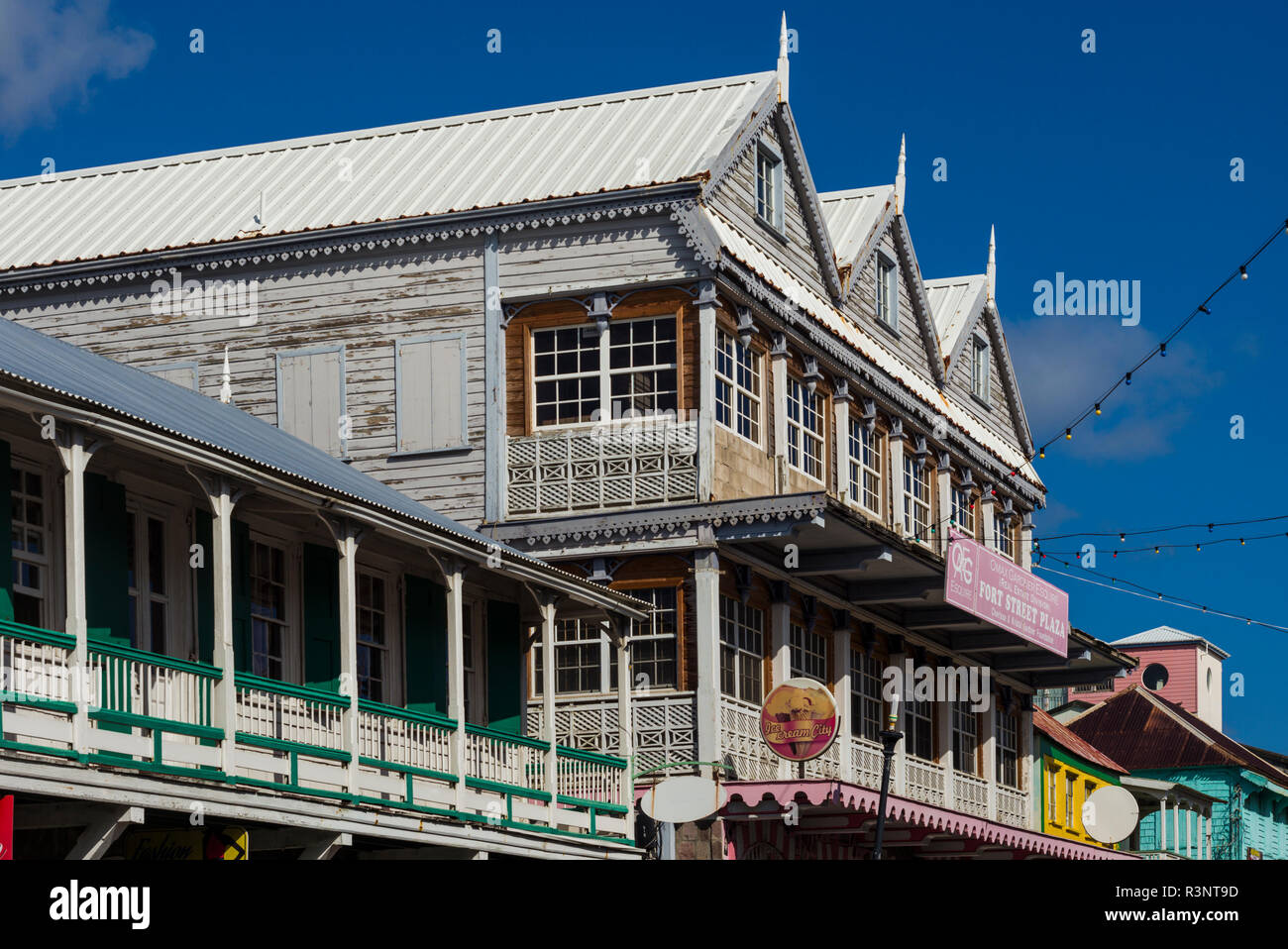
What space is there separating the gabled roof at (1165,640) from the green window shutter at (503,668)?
57289mm

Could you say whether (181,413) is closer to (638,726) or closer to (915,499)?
(638,726)

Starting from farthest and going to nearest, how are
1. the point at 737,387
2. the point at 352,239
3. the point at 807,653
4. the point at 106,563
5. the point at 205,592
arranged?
the point at 807,653 < the point at 352,239 < the point at 737,387 < the point at 205,592 < the point at 106,563

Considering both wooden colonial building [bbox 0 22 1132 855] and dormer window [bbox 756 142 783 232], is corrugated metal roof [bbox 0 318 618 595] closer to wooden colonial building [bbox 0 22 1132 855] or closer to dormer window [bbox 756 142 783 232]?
wooden colonial building [bbox 0 22 1132 855]

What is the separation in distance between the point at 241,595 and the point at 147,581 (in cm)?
143

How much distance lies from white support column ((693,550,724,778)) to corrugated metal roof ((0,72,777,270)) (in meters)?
5.35

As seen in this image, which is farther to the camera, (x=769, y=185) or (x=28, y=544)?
(x=769, y=185)

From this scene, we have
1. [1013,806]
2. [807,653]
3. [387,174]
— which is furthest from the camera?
[1013,806]

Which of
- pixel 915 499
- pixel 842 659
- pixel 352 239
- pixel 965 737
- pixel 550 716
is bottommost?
pixel 550 716

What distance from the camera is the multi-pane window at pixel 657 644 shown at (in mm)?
27438

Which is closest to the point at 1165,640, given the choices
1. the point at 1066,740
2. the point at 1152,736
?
the point at 1152,736

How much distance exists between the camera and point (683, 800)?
2462cm

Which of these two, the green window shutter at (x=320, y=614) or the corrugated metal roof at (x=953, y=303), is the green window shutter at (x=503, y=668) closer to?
the green window shutter at (x=320, y=614)

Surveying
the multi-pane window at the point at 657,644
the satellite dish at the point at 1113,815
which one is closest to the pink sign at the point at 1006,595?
the satellite dish at the point at 1113,815
